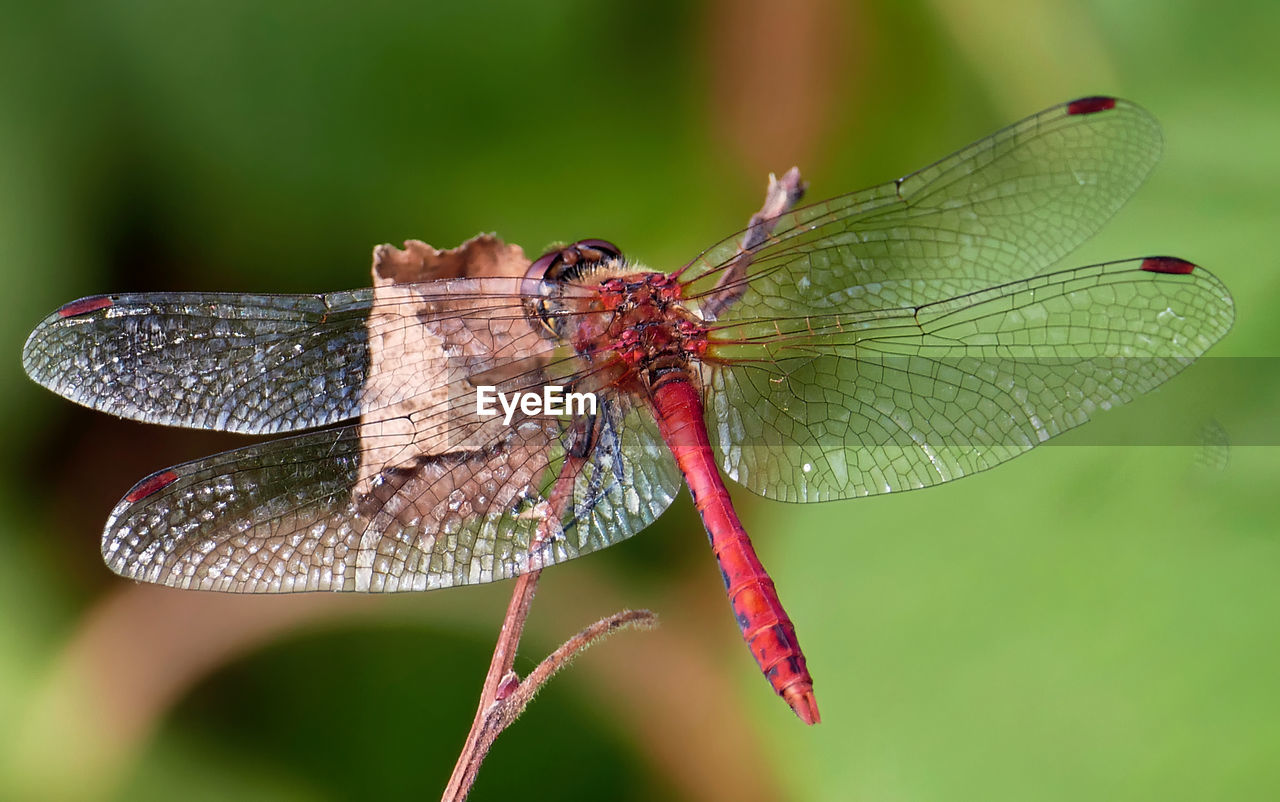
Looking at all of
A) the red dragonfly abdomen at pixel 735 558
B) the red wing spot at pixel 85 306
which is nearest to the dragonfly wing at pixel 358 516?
the red dragonfly abdomen at pixel 735 558

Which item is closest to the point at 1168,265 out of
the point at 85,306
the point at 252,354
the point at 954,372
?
the point at 954,372

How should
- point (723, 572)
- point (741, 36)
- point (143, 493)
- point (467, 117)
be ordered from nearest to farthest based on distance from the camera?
point (143, 493) → point (723, 572) → point (467, 117) → point (741, 36)

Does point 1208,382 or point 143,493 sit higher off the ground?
point 143,493

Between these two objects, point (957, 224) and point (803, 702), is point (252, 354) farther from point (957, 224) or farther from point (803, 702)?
point (957, 224)

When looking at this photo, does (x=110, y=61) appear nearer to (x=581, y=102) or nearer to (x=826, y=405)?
(x=581, y=102)

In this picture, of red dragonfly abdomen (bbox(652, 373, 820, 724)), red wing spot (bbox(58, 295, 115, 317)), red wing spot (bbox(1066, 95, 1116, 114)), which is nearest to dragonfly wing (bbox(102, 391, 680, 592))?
red dragonfly abdomen (bbox(652, 373, 820, 724))

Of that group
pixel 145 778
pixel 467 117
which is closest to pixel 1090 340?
pixel 467 117

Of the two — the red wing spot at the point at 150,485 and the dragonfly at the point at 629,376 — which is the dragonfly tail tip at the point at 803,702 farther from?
the red wing spot at the point at 150,485
